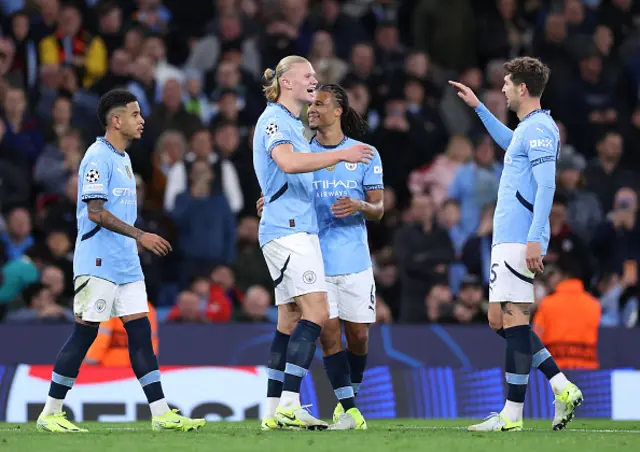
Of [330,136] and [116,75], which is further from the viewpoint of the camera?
[116,75]

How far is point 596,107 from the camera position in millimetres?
18609

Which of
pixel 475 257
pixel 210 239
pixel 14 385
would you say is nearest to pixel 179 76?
pixel 210 239

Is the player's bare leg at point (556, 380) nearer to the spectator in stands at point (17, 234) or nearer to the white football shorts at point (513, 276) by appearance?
the white football shorts at point (513, 276)

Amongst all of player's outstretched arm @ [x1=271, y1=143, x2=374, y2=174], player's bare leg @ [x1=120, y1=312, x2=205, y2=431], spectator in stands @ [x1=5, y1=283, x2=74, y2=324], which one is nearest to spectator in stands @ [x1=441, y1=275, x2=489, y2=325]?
spectator in stands @ [x1=5, y1=283, x2=74, y2=324]

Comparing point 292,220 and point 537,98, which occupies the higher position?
point 537,98

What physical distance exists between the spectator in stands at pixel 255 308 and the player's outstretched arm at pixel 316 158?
604 cm

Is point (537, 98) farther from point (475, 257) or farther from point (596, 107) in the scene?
point (596, 107)

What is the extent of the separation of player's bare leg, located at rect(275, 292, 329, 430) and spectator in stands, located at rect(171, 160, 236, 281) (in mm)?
6541

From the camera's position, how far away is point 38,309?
14695mm

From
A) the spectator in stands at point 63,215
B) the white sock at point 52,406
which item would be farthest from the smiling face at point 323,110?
the spectator in stands at point 63,215

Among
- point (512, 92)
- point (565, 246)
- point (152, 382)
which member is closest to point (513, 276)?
point (512, 92)

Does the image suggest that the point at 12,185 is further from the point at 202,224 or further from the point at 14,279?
the point at 202,224

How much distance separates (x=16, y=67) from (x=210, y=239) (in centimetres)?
396

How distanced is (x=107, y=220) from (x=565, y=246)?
7664mm
